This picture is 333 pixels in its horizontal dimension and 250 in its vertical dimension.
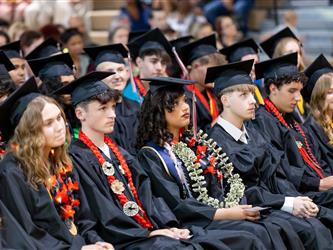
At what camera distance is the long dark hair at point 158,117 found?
18.7ft

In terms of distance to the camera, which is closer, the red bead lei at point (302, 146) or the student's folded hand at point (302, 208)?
the student's folded hand at point (302, 208)

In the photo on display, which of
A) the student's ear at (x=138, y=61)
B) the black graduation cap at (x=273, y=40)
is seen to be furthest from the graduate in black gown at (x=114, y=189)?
the black graduation cap at (x=273, y=40)

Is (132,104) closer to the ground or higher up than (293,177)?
higher up

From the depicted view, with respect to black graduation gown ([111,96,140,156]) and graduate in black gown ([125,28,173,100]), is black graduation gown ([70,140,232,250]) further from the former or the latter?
graduate in black gown ([125,28,173,100])

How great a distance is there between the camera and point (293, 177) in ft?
21.0

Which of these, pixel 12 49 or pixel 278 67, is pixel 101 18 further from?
pixel 278 67

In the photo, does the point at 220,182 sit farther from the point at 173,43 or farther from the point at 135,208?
the point at 173,43

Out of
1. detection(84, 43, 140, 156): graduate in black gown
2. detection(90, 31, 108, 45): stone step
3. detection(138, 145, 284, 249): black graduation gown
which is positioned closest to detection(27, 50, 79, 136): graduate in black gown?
detection(84, 43, 140, 156): graduate in black gown

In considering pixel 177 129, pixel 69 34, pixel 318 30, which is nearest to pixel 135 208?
pixel 177 129

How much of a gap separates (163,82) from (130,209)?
0.98 metres

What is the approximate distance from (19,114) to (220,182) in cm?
165

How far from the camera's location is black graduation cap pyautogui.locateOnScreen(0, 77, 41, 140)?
491 centimetres

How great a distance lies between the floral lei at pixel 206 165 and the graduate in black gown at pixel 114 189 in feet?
1.09

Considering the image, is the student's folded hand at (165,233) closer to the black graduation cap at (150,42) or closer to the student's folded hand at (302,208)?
the student's folded hand at (302,208)
